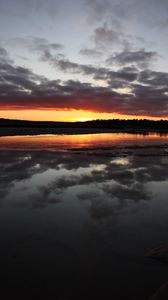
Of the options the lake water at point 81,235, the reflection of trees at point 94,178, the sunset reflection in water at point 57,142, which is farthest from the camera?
the sunset reflection in water at point 57,142

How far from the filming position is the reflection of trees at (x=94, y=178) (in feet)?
26.8

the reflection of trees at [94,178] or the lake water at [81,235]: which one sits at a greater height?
the reflection of trees at [94,178]

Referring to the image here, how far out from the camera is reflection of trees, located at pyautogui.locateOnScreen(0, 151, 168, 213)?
8159mm

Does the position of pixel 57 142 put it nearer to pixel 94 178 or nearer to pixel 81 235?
pixel 94 178

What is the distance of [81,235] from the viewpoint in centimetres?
580

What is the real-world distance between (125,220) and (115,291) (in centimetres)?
284

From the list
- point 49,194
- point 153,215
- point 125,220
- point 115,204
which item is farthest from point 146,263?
point 49,194

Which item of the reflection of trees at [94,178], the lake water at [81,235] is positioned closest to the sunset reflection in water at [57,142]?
the reflection of trees at [94,178]

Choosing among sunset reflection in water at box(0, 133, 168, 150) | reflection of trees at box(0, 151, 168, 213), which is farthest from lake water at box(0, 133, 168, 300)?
sunset reflection in water at box(0, 133, 168, 150)

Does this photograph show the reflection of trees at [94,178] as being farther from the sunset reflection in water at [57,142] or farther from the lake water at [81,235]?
the sunset reflection in water at [57,142]

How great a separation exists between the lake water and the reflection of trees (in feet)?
0.11

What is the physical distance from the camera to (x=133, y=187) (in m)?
Result: 10.0

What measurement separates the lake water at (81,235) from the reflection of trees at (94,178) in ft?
0.11

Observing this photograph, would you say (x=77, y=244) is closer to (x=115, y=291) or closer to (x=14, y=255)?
(x=14, y=255)
